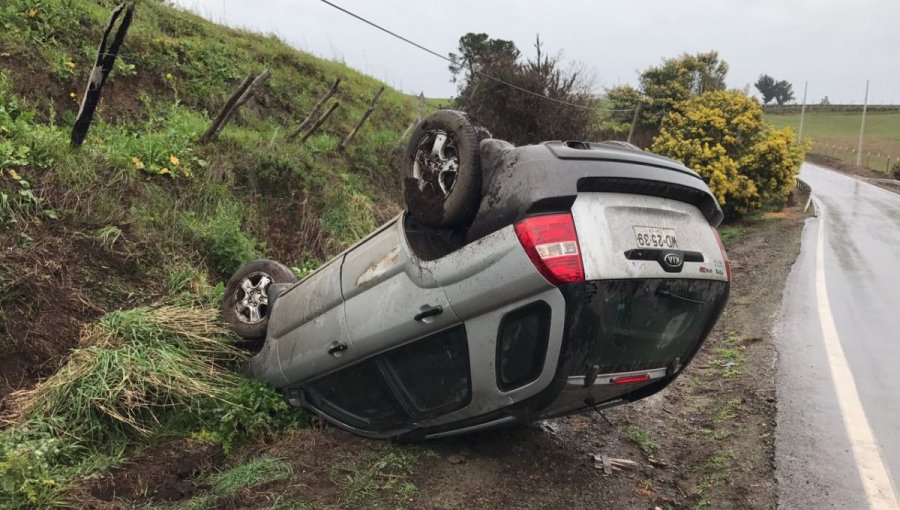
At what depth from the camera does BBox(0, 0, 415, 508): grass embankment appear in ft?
12.7

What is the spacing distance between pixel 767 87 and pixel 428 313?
11755 cm

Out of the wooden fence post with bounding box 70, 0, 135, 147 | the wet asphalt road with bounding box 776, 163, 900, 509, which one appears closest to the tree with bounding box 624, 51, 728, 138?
the wet asphalt road with bounding box 776, 163, 900, 509

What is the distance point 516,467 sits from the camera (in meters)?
3.39

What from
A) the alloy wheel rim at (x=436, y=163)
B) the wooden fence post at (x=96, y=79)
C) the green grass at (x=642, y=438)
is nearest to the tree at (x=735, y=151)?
the green grass at (x=642, y=438)

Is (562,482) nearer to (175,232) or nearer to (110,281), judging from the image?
A: (110,281)

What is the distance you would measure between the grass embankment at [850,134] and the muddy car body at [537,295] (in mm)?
45263

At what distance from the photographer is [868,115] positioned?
7069cm

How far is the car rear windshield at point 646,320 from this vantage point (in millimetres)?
2600

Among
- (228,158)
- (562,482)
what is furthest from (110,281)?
(562,482)

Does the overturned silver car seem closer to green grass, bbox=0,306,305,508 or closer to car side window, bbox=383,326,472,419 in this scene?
car side window, bbox=383,326,472,419

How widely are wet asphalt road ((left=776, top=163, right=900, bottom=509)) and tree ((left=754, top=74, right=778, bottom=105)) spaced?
10460 cm

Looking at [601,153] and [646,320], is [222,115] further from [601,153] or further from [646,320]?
[646,320]

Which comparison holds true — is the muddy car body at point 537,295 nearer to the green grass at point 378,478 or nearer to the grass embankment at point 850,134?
the green grass at point 378,478

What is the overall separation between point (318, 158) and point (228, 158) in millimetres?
2224
